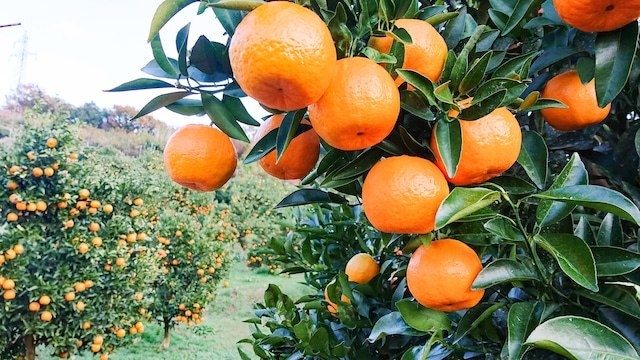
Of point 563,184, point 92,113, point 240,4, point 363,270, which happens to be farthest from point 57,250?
point 92,113

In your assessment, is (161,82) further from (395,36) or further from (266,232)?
(266,232)

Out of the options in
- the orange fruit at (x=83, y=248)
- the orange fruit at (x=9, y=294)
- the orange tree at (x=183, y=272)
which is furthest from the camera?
the orange tree at (x=183, y=272)

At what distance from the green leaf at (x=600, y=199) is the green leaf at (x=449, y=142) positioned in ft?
0.29

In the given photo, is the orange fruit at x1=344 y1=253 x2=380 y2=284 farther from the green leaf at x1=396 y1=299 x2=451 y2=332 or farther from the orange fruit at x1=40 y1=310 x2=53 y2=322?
the orange fruit at x1=40 y1=310 x2=53 y2=322

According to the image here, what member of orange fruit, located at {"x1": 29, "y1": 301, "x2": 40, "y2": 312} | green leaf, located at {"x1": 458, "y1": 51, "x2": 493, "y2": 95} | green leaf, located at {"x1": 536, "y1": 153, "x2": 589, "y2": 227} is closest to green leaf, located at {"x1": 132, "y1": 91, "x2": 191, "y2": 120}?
green leaf, located at {"x1": 458, "y1": 51, "x2": 493, "y2": 95}

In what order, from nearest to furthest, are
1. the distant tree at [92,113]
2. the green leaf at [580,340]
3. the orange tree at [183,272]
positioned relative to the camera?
the green leaf at [580,340]
the orange tree at [183,272]
the distant tree at [92,113]

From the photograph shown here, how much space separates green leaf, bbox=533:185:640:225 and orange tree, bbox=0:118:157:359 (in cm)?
270

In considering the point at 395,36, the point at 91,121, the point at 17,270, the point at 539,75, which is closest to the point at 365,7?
the point at 395,36

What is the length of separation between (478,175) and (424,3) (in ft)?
1.39

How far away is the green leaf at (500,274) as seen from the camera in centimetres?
46

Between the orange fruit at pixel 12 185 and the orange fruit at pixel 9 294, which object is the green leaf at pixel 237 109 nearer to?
the orange fruit at pixel 9 294

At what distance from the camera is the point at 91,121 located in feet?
56.8

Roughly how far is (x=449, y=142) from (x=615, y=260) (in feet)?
0.73

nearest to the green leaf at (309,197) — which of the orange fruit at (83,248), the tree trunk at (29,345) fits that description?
the orange fruit at (83,248)
